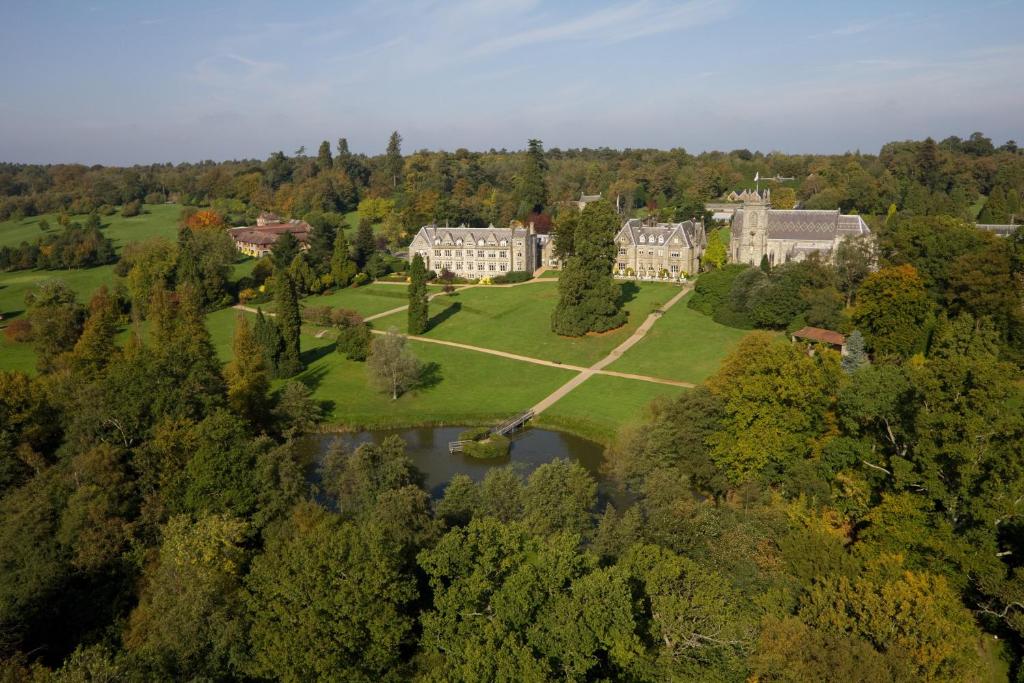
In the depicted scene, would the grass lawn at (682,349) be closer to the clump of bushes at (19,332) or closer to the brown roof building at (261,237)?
the clump of bushes at (19,332)

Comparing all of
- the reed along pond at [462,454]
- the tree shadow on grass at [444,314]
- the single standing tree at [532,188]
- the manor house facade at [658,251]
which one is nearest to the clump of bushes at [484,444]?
the reed along pond at [462,454]

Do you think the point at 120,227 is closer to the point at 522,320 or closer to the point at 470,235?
the point at 470,235

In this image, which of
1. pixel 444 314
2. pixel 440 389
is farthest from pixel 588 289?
pixel 440 389

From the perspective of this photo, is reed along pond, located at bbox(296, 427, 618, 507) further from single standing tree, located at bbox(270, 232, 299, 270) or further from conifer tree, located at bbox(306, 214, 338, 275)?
single standing tree, located at bbox(270, 232, 299, 270)

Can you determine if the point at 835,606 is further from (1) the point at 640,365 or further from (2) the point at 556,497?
(1) the point at 640,365

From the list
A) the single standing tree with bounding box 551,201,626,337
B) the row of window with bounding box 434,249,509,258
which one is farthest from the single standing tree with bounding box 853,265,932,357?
the row of window with bounding box 434,249,509,258

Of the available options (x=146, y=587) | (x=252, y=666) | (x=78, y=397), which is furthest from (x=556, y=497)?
(x=78, y=397)
